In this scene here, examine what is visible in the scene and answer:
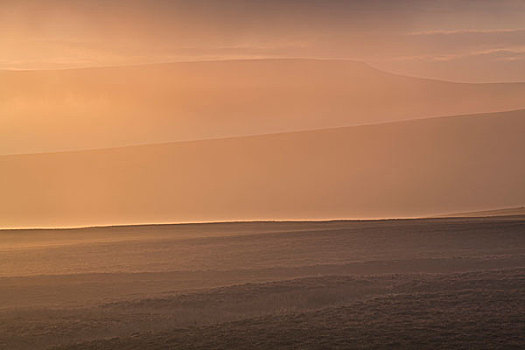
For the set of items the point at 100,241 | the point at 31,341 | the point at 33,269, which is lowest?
the point at 31,341

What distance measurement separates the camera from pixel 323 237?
21625mm

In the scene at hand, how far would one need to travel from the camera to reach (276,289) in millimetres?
14727

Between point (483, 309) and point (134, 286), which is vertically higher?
point (134, 286)

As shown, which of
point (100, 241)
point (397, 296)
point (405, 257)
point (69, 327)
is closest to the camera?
point (69, 327)

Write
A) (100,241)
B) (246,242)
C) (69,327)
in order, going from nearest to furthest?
(69,327) < (246,242) < (100,241)

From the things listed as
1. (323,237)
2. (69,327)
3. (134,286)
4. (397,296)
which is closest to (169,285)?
(134,286)

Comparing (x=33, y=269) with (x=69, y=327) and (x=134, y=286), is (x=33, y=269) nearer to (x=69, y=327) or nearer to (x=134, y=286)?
(x=134, y=286)

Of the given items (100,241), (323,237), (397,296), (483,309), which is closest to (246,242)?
(323,237)

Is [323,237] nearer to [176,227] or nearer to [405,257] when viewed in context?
[405,257]

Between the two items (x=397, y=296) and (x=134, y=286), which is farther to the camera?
(x=134, y=286)

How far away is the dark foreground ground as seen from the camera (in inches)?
444

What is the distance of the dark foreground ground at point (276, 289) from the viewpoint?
444 inches

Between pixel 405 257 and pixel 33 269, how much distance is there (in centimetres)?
998

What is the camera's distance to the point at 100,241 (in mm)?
23234
